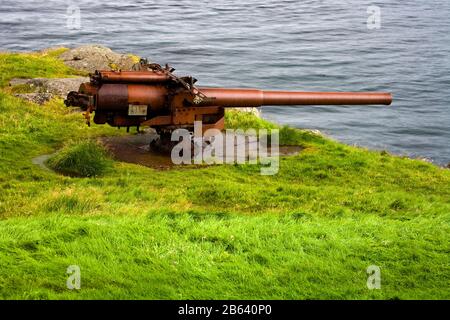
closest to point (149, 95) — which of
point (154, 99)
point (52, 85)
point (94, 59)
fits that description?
point (154, 99)

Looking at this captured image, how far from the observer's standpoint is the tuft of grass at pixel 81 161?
1600 cm

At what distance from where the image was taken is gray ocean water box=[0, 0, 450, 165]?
37.5 meters

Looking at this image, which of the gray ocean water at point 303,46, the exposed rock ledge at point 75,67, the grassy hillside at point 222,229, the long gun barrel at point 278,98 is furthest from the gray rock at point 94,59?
the long gun barrel at point 278,98

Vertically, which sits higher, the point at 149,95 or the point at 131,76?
the point at 131,76

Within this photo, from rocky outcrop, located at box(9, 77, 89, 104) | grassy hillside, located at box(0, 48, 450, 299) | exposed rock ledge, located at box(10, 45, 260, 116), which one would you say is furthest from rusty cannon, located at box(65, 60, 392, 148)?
exposed rock ledge, located at box(10, 45, 260, 116)

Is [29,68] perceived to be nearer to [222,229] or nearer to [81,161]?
[81,161]

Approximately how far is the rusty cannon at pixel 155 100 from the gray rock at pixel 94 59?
11.9 meters

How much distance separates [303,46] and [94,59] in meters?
29.1

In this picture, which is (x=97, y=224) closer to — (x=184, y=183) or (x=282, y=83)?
(x=184, y=183)

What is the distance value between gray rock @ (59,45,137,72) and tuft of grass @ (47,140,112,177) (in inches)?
512

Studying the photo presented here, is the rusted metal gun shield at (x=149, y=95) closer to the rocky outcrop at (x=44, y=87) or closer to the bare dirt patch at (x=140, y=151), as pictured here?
the bare dirt patch at (x=140, y=151)

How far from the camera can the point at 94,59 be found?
1211 inches

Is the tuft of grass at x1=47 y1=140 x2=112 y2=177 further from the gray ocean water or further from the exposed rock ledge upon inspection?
the gray ocean water
